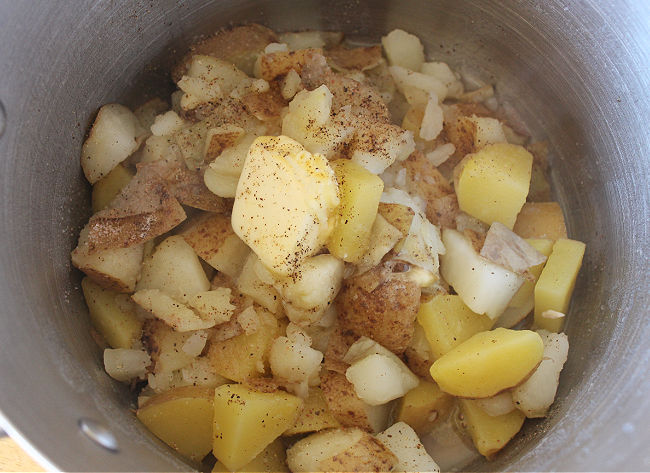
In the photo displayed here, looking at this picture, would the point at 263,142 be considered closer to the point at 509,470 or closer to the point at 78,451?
the point at 78,451

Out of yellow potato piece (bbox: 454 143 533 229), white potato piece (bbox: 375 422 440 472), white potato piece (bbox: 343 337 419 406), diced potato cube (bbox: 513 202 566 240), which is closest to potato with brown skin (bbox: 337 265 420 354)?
white potato piece (bbox: 343 337 419 406)

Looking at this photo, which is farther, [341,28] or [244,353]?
[341,28]

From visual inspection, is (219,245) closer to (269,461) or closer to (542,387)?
(269,461)

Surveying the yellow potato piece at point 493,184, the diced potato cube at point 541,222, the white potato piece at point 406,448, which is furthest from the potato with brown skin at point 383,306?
the diced potato cube at point 541,222

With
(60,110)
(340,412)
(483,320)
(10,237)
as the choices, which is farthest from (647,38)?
(10,237)

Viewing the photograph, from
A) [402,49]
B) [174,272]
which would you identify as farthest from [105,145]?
[402,49]

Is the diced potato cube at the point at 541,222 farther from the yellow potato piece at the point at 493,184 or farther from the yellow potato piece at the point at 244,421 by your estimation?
the yellow potato piece at the point at 244,421
